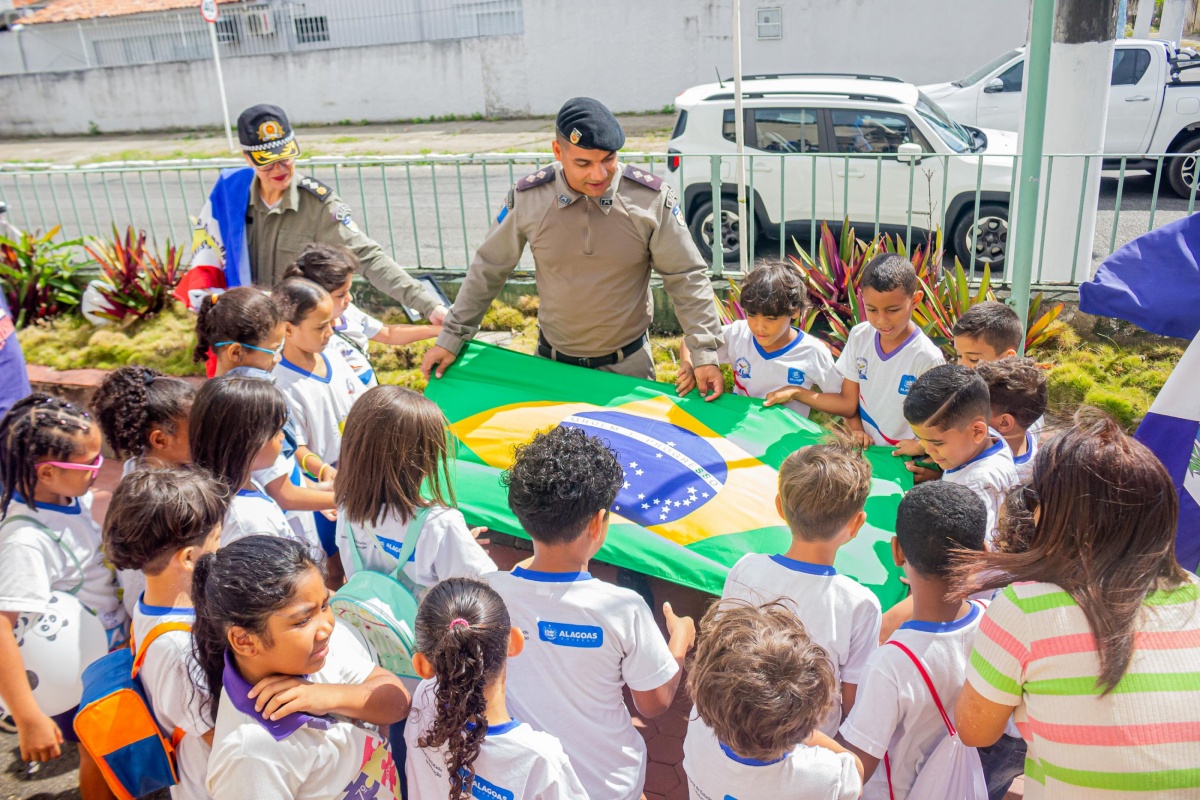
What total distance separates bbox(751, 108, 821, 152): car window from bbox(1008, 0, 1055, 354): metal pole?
17.0 ft

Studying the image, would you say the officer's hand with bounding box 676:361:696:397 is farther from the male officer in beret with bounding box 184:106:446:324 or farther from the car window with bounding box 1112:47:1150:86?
the car window with bounding box 1112:47:1150:86

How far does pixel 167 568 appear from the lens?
256 cm

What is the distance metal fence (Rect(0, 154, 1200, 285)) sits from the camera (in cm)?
611

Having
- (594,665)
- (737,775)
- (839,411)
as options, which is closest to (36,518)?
(594,665)

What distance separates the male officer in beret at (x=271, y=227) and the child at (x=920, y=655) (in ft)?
8.98

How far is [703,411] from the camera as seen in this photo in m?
4.04

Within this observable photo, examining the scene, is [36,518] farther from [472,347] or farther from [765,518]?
[765,518]

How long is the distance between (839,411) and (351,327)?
223 cm

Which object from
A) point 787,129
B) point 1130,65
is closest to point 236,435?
point 787,129

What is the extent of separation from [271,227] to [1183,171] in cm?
993

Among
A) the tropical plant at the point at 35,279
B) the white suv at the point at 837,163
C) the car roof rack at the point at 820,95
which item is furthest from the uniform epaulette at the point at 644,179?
the tropical plant at the point at 35,279

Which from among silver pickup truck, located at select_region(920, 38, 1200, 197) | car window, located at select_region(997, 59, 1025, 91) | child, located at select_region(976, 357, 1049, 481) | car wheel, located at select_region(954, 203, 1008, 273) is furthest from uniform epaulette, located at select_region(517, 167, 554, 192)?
car window, located at select_region(997, 59, 1025, 91)

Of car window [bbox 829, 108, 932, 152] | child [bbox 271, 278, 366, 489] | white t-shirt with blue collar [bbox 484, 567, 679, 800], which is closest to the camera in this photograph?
white t-shirt with blue collar [bbox 484, 567, 679, 800]

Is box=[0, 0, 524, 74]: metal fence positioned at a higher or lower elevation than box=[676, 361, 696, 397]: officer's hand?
higher
